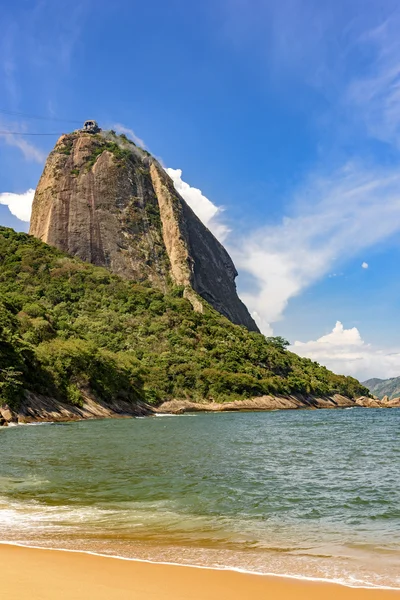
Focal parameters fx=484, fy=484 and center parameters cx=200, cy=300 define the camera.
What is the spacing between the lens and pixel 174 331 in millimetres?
113438

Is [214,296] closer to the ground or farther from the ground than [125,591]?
farther from the ground

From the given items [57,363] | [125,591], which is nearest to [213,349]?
[57,363]

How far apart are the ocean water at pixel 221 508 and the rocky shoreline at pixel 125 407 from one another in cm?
3163

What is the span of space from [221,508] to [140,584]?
6.14 metres

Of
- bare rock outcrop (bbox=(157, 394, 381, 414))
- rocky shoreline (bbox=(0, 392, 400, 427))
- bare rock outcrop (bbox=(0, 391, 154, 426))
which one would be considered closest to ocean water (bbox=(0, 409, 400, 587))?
bare rock outcrop (bbox=(0, 391, 154, 426))

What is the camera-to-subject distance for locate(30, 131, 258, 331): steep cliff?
170 metres

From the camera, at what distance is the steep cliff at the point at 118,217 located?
170125 millimetres

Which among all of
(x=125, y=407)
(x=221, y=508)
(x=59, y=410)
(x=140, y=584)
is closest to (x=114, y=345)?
(x=125, y=407)

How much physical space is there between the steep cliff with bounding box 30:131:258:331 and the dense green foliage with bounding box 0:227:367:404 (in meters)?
25.2

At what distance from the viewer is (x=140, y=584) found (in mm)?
6316

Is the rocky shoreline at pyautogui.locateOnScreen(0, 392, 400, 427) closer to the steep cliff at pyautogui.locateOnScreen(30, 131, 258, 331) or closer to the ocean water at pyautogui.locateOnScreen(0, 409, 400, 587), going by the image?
the ocean water at pyautogui.locateOnScreen(0, 409, 400, 587)

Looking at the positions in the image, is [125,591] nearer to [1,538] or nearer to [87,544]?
[87,544]

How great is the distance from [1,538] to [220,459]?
545 inches

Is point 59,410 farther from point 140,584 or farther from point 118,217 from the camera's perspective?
point 118,217
